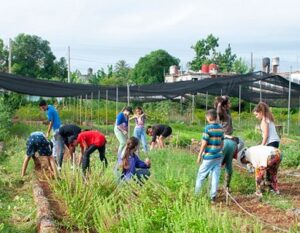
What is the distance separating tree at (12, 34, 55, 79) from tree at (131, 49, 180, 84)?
290 inches

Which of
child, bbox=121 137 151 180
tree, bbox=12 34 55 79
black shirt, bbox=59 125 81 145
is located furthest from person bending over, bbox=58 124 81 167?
tree, bbox=12 34 55 79

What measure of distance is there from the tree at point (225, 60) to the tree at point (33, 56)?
15.0 m

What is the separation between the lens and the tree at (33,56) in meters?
42.4

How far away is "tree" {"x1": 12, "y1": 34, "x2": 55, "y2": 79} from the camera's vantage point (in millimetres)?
42409

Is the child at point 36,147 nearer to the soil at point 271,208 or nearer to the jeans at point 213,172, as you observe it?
the jeans at point 213,172

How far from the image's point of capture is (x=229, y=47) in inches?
1937

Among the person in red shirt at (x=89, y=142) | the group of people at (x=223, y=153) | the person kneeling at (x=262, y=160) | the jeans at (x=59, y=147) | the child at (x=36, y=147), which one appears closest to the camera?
the group of people at (x=223, y=153)

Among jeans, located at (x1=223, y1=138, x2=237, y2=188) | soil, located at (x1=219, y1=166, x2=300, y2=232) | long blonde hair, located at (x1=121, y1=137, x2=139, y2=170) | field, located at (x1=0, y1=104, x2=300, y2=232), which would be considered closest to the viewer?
field, located at (x1=0, y1=104, x2=300, y2=232)

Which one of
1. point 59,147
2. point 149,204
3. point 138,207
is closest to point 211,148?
point 149,204

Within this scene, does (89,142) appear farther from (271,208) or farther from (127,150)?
(271,208)

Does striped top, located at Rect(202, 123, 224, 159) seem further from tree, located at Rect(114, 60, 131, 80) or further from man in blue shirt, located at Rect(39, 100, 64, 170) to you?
tree, located at Rect(114, 60, 131, 80)

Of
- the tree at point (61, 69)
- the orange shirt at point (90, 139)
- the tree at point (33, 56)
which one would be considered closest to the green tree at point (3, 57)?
the tree at point (33, 56)

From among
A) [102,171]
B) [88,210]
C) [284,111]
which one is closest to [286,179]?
[102,171]

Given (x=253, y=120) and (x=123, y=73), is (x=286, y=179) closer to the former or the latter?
(x=253, y=120)
